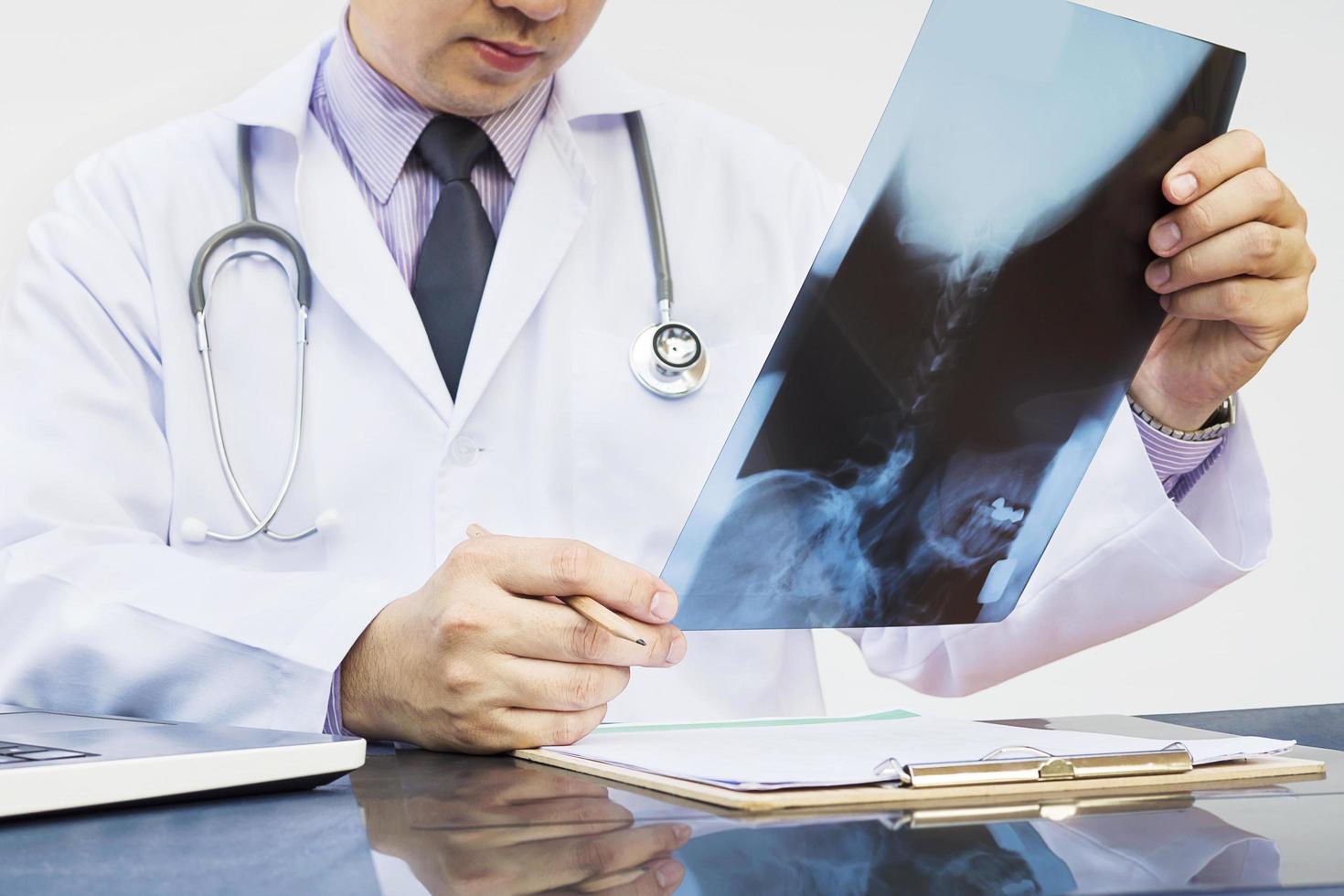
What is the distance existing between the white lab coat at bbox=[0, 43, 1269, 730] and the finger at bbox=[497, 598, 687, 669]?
0.28 meters

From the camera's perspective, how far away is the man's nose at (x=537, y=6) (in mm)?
946

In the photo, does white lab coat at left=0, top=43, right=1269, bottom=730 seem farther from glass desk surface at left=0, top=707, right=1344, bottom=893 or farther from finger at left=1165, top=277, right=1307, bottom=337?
glass desk surface at left=0, top=707, right=1344, bottom=893

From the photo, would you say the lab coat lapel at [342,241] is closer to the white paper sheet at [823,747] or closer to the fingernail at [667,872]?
the white paper sheet at [823,747]

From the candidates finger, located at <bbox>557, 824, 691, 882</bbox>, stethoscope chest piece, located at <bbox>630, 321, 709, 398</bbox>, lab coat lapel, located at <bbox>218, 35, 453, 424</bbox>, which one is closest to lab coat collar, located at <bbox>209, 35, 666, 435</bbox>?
lab coat lapel, located at <bbox>218, 35, 453, 424</bbox>

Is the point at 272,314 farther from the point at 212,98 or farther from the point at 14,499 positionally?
the point at 212,98

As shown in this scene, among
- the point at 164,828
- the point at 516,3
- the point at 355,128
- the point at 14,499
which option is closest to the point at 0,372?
the point at 14,499

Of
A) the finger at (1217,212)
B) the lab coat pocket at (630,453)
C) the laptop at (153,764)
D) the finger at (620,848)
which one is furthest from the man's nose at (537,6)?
the finger at (620,848)

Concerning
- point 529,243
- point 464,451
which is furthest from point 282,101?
point 464,451

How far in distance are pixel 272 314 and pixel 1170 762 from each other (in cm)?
80

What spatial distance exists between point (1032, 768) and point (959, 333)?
0.26 metres

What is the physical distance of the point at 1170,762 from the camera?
20.0 inches

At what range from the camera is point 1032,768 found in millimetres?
486

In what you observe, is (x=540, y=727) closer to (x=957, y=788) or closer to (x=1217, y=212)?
(x=957, y=788)

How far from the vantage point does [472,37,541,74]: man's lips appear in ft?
3.28
